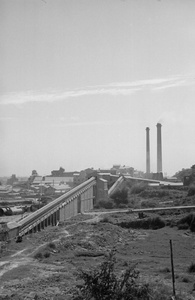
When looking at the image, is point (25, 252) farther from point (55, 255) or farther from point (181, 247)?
point (181, 247)

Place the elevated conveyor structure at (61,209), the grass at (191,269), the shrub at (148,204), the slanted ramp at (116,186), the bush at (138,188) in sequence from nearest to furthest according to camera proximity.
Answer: the grass at (191,269), the elevated conveyor structure at (61,209), the shrub at (148,204), the slanted ramp at (116,186), the bush at (138,188)

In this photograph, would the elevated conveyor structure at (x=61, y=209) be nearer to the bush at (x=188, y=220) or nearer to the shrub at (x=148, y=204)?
the shrub at (x=148, y=204)

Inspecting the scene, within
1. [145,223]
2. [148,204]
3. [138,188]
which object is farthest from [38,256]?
[138,188]

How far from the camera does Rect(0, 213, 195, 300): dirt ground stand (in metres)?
15.6

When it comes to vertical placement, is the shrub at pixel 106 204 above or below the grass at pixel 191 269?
above

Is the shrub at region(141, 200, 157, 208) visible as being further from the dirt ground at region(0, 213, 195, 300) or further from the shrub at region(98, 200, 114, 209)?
the dirt ground at region(0, 213, 195, 300)

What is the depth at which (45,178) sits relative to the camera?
9500cm

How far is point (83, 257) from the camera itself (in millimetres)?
21844

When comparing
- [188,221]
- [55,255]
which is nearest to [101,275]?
[55,255]

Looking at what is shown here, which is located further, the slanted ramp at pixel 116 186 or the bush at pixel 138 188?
the bush at pixel 138 188

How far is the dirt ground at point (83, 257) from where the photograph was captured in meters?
15.6

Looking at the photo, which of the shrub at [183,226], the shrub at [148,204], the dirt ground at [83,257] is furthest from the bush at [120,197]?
the shrub at [183,226]

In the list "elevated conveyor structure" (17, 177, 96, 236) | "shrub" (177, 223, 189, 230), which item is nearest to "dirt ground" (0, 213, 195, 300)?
"shrub" (177, 223, 189, 230)

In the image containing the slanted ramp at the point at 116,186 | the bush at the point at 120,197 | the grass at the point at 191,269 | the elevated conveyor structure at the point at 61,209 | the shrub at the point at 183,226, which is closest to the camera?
the grass at the point at 191,269
